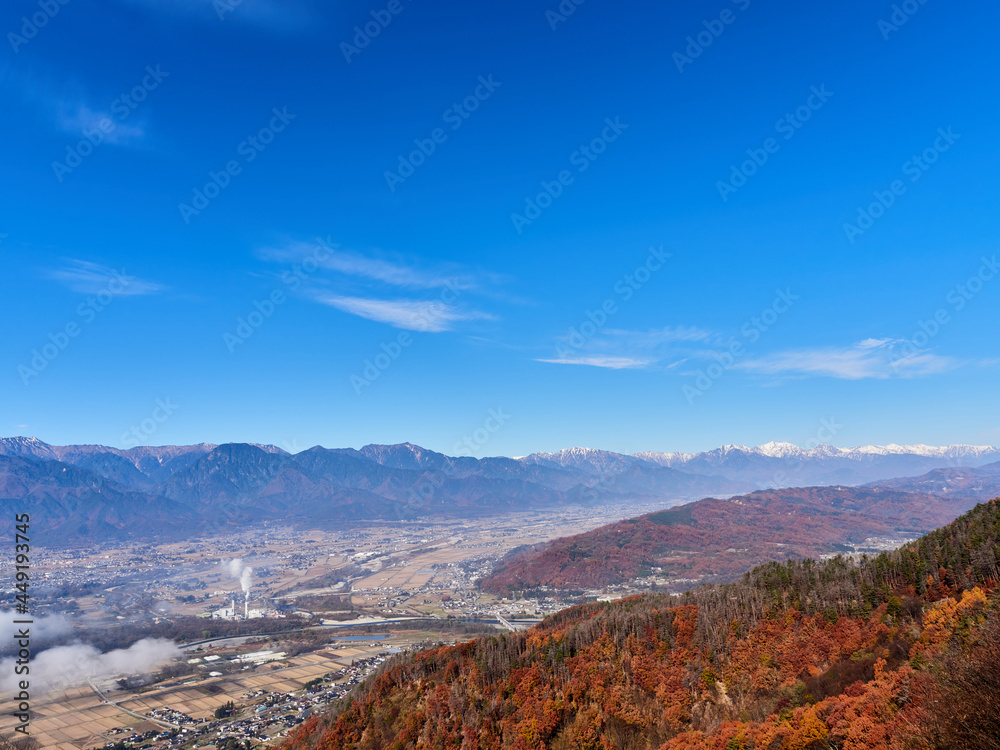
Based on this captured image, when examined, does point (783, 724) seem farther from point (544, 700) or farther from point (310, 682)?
point (310, 682)

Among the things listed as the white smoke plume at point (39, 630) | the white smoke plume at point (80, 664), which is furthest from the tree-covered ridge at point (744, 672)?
the white smoke plume at point (39, 630)

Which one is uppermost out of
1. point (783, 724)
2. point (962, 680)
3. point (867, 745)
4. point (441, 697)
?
point (962, 680)

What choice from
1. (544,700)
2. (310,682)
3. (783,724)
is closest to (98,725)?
(310,682)

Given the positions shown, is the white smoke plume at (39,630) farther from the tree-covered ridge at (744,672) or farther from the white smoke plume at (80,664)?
the tree-covered ridge at (744,672)

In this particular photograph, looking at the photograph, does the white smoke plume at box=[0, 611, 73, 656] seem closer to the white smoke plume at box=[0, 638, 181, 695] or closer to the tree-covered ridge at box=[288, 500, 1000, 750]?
the white smoke plume at box=[0, 638, 181, 695]

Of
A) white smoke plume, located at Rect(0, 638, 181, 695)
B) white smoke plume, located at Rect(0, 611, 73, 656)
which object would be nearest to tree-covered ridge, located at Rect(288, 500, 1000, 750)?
white smoke plume, located at Rect(0, 638, 181, 695)

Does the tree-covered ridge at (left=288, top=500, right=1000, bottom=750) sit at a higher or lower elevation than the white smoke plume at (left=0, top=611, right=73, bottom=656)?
higher
